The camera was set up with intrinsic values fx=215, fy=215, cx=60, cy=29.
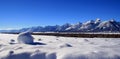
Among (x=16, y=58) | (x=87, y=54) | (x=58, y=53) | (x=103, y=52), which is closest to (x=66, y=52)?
(x=58, y=53)

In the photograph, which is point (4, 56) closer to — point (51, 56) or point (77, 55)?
point (51, 56)

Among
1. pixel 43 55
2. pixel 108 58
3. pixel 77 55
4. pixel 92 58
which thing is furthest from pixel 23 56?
pixel 108 58

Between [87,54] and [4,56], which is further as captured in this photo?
[4,56]

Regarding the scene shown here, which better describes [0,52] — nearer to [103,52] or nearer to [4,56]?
[4,56]

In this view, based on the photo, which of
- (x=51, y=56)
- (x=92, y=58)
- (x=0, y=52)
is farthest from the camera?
(x=0, y=52)

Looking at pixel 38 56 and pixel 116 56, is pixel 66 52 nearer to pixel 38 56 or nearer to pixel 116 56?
pixel 38 56

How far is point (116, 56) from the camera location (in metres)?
11.9

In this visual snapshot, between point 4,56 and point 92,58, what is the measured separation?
5280mm

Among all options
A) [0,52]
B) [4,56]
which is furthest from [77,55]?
[0,52]

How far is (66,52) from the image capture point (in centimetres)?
1262

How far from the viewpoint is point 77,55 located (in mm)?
12070

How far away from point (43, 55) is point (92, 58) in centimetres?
296

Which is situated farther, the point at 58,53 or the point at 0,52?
the point at 0,52

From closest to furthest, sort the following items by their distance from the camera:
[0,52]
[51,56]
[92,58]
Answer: [92,58]
[51,56]
[0,52]
